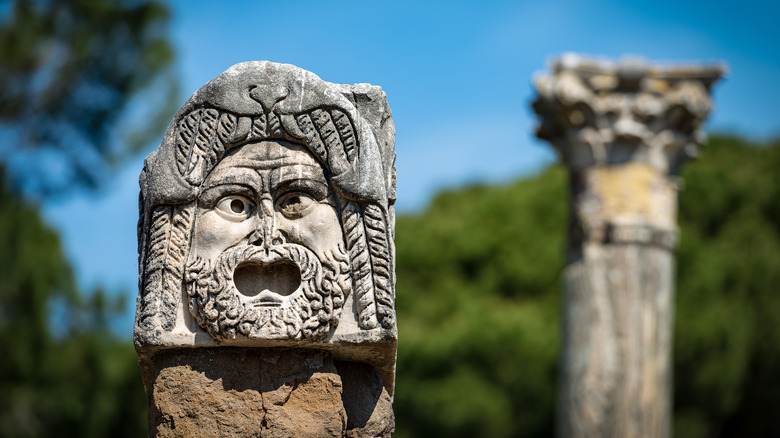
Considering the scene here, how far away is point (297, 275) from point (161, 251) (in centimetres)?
48

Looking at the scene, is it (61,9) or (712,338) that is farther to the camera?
(712,338)

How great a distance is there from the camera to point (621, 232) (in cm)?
1047

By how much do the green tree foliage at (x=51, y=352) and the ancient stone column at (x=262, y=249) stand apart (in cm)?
795

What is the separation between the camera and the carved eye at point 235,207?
3902 mm

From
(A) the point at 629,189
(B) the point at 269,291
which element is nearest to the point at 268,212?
(B) the point at 269,291

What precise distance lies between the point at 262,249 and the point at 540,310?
12.9 metres

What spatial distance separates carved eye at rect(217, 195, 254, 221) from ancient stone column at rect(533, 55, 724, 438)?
7.05 metres

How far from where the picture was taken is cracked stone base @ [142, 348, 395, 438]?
3838 millimetres

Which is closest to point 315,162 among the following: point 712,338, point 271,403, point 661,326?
point 271,403

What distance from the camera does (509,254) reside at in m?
17.0

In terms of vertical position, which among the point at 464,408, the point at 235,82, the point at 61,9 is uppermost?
the point at 61,9

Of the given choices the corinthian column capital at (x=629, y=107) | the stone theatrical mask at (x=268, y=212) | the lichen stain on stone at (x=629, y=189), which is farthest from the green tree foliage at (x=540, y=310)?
the stone theatrical mask at (x=268, y=212)

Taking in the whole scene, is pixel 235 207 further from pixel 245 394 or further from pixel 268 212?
pixel 245 394

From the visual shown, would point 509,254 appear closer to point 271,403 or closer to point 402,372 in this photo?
point 402,372
